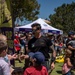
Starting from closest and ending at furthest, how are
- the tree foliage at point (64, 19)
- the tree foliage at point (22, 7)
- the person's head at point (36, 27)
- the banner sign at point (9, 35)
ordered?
the person's head at point (36, 27)
the banner sign at point (9, 35)
the tree foliage at point (22, 7)
the tree foliage at point (64, 19)

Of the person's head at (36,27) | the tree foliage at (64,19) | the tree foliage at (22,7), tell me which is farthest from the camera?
the tree foliage at (64,19)

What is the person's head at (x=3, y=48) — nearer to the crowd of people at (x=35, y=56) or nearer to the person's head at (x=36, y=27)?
the crowd of people at (x=35, y=56)

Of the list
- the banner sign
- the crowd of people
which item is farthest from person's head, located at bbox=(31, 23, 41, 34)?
the banner sign

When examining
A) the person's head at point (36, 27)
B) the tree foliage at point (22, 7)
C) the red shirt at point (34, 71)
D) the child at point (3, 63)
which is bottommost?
the red shirt at point (34, 71)

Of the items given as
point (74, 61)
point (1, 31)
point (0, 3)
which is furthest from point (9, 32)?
point (74, 61)

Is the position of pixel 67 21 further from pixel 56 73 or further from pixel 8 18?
pixel 8 18

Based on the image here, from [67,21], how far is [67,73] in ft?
185

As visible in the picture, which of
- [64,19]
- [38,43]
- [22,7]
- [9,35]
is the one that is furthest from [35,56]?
[64,19]

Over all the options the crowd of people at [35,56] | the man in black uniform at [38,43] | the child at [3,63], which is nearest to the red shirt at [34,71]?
the crowd of people at [35,56]

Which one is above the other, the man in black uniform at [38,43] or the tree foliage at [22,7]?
the tree foliage at [22,7]

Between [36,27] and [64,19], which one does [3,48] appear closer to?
[36,27]

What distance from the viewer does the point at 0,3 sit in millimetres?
6723

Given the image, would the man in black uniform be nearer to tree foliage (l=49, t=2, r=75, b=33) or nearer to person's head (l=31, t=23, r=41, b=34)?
person's head (l=31, t=23, r=41, b=34)

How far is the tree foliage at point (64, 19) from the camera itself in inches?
2469
